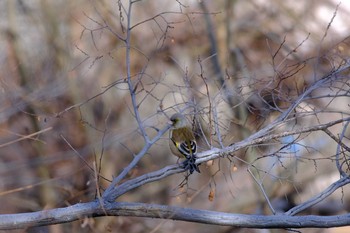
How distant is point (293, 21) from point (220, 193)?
8.89ft

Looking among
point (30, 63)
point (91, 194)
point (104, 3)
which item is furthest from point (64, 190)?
point (104, 3)

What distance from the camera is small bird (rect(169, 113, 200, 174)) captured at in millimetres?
4827

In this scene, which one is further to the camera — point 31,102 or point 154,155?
point 154,155

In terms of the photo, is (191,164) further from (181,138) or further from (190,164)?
(181,138)

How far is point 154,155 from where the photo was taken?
31.2 feet

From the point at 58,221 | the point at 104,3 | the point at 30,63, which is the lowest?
the point at 58,221

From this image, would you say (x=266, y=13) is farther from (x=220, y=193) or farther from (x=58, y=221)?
(x=58, y=221)

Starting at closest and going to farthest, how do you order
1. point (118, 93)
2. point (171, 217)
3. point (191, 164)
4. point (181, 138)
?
point (171, 217), point (191, 164), point (181, 138), point (118, 93)

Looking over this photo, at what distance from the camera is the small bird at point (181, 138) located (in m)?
4.83

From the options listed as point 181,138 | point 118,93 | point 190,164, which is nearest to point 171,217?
point 190,164

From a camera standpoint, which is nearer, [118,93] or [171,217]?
[171,217]

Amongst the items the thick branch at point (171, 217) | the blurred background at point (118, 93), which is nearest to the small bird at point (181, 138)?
the thick branch at point (171, 217)

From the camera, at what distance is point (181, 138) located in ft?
16.9

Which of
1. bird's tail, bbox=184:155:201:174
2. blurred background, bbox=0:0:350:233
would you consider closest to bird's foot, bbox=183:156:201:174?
bird's tail, bbox=184:155:201:174
